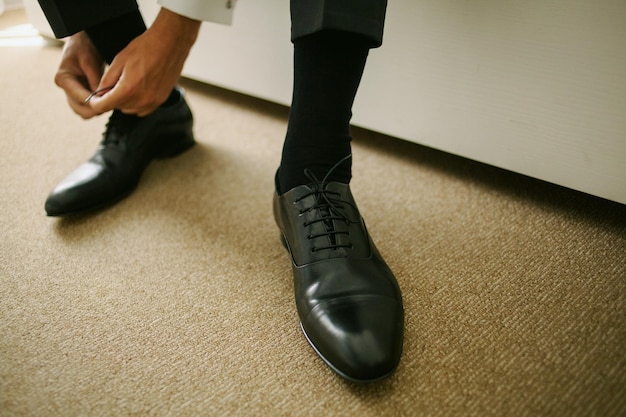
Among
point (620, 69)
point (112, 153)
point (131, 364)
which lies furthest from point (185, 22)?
point (620, 69)

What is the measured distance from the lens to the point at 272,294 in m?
0.54

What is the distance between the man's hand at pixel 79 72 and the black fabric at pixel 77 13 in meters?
0.08

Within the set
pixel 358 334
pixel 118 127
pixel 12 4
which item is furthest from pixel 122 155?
pixel 12 4

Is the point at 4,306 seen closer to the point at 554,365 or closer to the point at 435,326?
the point at 435,326

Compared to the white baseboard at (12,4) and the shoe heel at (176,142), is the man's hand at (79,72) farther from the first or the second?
the white baseboard at (12,4)

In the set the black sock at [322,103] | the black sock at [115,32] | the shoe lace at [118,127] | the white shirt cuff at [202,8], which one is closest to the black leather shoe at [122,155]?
the shoe lace at [118,127]

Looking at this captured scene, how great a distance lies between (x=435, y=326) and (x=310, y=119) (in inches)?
11.8

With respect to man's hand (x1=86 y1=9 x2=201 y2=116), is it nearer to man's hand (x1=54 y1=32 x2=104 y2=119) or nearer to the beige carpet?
man's hand (x1=54 y1=32 x2=104 y2=119)

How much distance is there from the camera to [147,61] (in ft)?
2.02

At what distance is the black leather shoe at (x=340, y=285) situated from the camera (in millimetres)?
412

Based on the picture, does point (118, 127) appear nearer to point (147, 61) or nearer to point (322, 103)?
point (147, 61)

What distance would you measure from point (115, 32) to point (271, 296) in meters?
0.51

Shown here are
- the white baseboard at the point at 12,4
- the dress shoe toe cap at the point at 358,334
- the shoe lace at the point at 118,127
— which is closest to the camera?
the dress shoe toe cap at the point at 358,334

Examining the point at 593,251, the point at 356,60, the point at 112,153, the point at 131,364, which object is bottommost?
the point at 593,251
